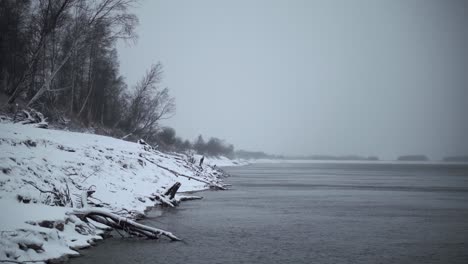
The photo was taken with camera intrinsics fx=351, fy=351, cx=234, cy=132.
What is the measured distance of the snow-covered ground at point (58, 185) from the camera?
8.55m

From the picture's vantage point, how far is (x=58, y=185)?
12.6m

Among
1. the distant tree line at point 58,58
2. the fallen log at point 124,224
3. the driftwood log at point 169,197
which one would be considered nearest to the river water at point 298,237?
the fallen log at point 124,224

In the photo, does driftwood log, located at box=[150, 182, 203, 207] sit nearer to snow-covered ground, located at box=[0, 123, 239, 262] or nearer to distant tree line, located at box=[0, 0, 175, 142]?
snow-covered ground, located at box=[0, 123, 239, 262]

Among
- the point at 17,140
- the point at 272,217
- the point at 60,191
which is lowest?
the point at 272,217

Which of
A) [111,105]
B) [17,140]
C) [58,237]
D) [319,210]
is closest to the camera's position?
[58,237]

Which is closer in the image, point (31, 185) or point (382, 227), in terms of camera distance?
point (31, 185)

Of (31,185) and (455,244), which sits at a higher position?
(31,185)

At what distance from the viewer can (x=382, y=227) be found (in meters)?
14.1

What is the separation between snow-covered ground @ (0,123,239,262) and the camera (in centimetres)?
855

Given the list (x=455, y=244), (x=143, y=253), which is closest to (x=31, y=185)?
(x=143, y=253)

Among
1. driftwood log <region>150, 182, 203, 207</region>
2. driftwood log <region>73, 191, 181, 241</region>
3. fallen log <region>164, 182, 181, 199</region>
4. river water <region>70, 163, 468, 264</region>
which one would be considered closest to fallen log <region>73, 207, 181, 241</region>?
driftwood log <region>73, 191, 181, 241</region>

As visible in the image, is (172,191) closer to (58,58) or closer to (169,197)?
(169,197)

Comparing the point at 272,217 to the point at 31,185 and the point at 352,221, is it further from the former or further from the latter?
the point at 31,185

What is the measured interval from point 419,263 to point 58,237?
939 centimetres
